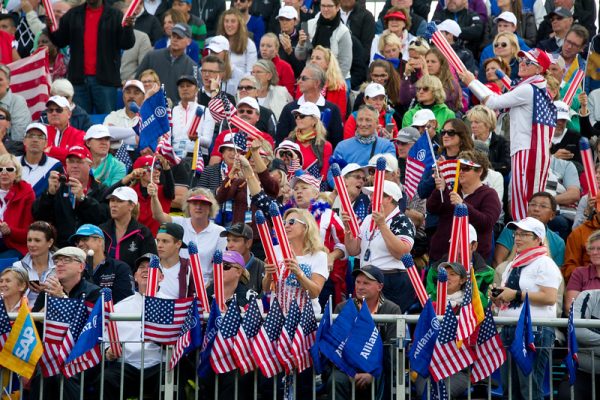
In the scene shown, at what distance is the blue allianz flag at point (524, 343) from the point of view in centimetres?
1300

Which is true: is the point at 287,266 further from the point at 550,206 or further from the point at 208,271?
the point at 550,206

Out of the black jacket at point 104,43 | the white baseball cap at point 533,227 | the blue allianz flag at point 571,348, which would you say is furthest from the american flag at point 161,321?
the black jacket at point 104,43

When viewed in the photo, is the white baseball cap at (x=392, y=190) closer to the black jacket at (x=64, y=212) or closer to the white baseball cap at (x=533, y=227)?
the white baseball cap at (x=533, y=227)

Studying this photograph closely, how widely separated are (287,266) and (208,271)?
1.84 meters

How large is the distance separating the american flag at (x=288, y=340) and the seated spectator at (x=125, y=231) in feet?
10.4

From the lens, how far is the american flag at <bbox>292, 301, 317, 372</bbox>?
13164 mm

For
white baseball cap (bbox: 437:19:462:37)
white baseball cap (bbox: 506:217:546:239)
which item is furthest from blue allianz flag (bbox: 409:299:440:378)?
white baseball cap (bbox: 437:19:462:37)

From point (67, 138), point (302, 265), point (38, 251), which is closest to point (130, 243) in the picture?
point (38, 251)

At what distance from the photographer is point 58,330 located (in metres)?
13.3

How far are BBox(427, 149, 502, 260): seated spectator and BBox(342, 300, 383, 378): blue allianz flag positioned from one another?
2.64 metres

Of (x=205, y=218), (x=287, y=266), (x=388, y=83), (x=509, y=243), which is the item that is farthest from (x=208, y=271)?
(x=388, y=83)

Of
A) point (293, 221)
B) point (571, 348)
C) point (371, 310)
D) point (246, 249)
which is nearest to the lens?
point (571, 348)

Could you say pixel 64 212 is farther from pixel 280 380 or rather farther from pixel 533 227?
pixel 533 227

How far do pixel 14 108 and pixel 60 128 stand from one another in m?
1.13
